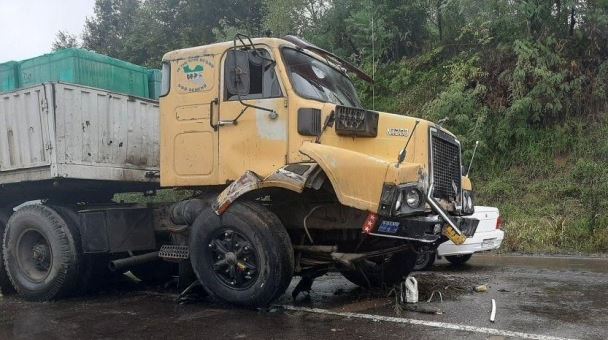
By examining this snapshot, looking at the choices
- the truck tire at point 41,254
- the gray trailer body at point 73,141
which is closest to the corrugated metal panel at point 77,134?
the gray trailer body at point 73,141

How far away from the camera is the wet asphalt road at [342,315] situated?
5020 mm

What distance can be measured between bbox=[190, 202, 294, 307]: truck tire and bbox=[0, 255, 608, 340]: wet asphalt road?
0.24 metres

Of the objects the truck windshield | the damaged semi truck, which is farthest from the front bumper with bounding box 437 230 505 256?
the truck windshield

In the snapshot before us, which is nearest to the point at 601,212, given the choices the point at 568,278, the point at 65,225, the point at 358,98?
the point at 568,278

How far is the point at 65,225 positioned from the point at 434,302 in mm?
4140

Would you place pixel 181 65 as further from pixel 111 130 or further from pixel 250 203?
pixel 250 203

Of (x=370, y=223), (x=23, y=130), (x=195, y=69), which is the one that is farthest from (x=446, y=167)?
(x=23, y=130)

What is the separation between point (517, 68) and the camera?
583 inches

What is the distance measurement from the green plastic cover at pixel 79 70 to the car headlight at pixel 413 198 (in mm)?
4044

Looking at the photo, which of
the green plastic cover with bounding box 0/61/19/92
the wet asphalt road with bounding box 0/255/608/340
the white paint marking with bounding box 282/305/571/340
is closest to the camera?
the white paint marking with bounding box 282/305/571/340

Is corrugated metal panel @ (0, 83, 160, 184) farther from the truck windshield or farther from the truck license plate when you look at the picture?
the truck license plate

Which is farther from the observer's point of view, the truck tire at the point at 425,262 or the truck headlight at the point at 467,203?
the truck tire at the point at 425,262

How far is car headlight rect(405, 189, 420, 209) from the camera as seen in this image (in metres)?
5.36

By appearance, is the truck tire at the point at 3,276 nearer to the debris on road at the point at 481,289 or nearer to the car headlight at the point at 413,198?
the car headlight at the point at 413,198
